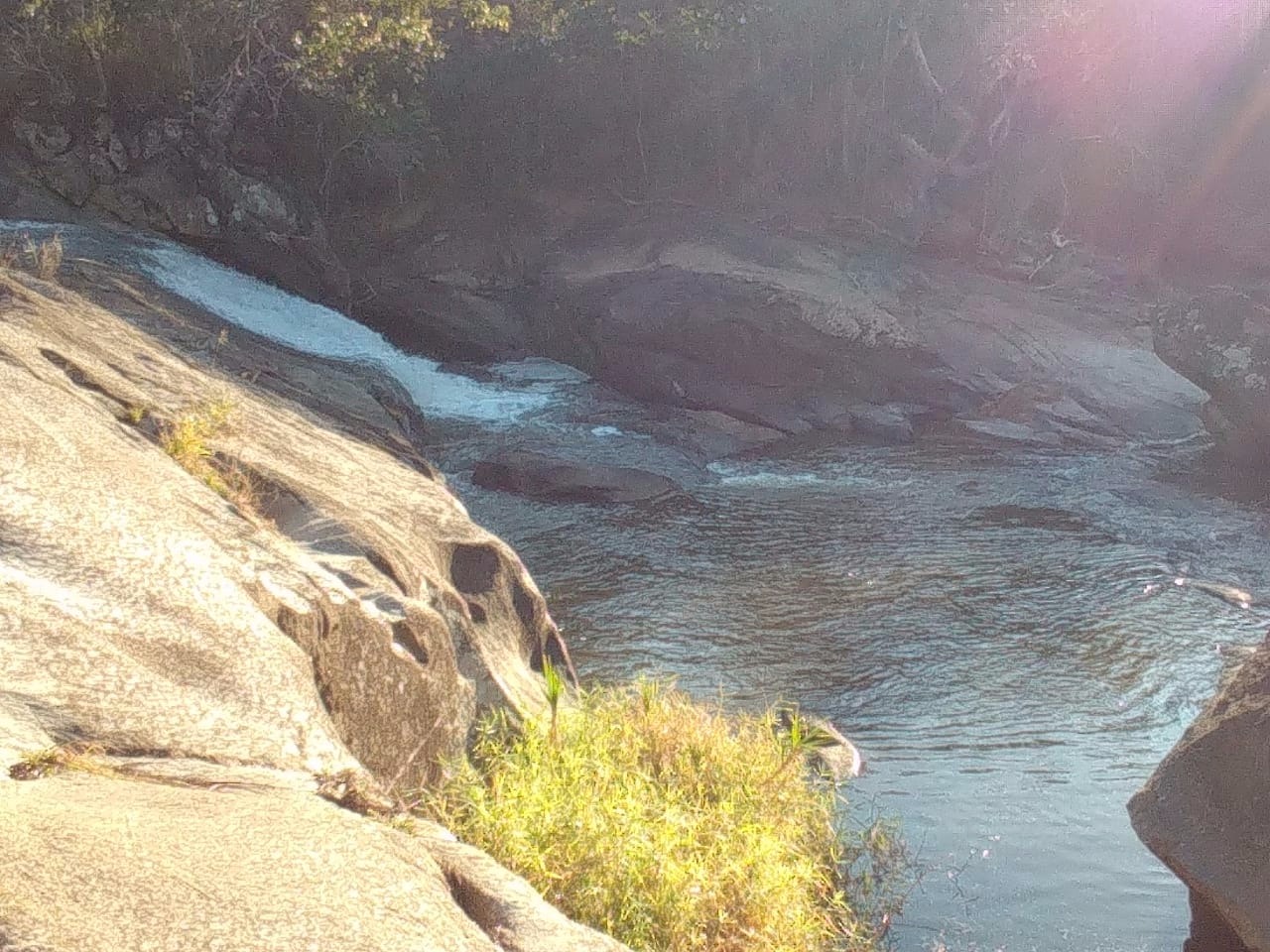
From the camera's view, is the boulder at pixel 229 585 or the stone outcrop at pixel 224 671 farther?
the boulder at pixel 229 585

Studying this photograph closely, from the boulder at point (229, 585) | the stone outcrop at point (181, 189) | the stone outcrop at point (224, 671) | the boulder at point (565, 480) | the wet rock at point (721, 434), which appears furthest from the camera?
the stone outcrop at point (181, 189)

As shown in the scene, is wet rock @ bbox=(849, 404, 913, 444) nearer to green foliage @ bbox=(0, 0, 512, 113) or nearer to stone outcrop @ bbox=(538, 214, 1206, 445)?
stone outcrop @ bbox=(538, 214, 1206, 445)

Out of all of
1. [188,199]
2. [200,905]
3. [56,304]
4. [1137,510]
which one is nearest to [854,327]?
[1137,510]

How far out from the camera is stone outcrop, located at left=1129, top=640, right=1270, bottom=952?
5.95 meters

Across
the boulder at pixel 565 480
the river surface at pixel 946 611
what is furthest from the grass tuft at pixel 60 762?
the boulder at pixel 565 480

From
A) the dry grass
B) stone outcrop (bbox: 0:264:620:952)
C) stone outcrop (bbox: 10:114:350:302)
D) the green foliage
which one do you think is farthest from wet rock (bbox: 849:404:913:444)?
the dry grass

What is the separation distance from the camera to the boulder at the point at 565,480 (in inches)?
563

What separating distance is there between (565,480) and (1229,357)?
9.58m

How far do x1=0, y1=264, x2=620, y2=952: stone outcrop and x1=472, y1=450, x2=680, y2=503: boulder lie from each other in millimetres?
6332

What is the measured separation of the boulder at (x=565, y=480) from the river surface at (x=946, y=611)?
295 mm

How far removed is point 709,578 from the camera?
Answer: 39.9ft

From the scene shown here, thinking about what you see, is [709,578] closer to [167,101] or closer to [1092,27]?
[167,101]

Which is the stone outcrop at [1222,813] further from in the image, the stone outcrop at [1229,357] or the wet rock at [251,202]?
the wet rock at [251,202]

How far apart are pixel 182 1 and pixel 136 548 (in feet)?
53.5
